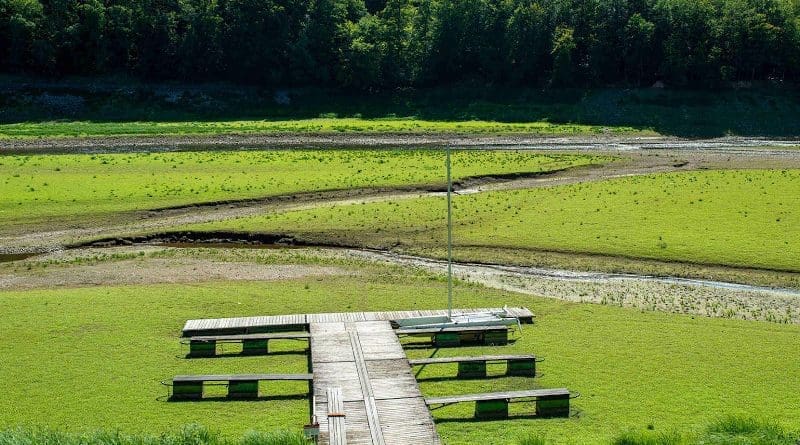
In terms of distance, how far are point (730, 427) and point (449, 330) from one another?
10036 mm

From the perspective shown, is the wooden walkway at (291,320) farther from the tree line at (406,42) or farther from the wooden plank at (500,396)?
the tree line at (406,42)

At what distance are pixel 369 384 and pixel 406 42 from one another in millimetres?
90810

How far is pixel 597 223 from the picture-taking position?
154ft

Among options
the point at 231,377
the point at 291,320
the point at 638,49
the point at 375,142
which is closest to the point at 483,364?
the point at 231,377

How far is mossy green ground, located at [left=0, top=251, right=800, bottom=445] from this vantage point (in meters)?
22.8

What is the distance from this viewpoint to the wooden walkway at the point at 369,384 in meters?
21.4

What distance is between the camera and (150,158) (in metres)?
67.6

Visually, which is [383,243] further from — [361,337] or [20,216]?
[20,216]

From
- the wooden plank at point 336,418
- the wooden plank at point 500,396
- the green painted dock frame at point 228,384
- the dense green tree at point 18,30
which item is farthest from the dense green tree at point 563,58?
the wooden plank at point 336,418

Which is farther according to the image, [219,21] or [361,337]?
[219,21]

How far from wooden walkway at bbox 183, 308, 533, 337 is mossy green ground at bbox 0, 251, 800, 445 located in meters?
0.76

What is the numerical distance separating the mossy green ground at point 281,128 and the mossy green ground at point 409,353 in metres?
51.6

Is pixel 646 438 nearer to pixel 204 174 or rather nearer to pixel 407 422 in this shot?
pixel 407 422

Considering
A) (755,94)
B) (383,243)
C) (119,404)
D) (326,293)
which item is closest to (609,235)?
(383,243)
